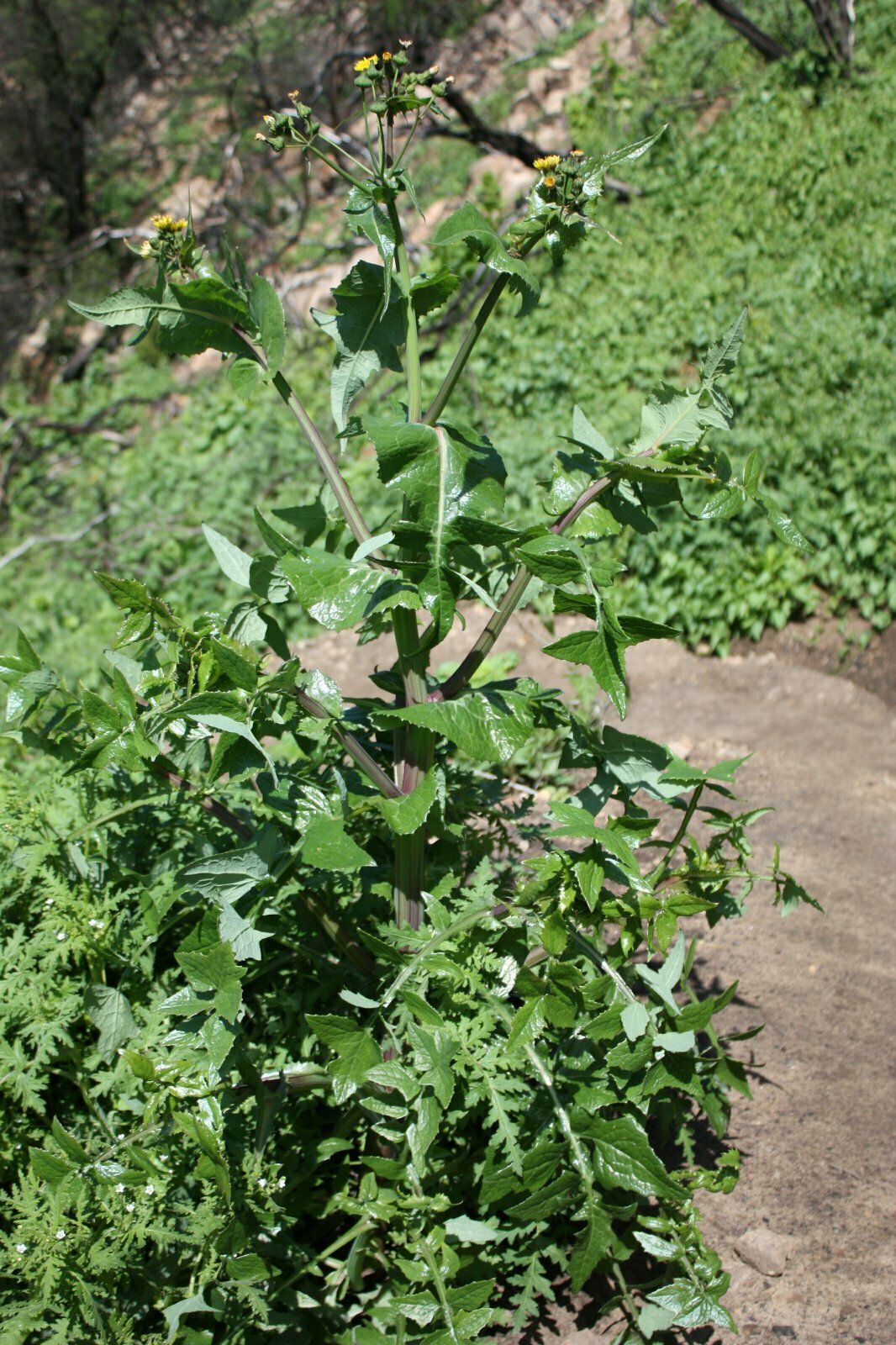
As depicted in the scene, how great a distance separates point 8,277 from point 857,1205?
34.8 feet

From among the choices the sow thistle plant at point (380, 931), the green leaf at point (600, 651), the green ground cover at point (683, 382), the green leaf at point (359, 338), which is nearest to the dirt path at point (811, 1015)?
the sow thistle plant at point (380, 931)

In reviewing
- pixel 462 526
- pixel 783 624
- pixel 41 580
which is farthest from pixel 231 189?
pixel 462 526

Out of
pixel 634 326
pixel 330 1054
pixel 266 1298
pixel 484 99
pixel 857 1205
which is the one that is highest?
pixel 484 99

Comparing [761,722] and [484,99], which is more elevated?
[484,99]

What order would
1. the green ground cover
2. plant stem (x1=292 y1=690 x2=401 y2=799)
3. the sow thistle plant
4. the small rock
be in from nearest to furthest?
Result: 1. the sow thistle plant
2. plant stem (x1=292 y1=690 x2=401 y2=799)
3. the small rock
4. the green ground cover

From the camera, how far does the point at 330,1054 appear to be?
178 centimetres

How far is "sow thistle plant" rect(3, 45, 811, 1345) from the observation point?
57.9 inches

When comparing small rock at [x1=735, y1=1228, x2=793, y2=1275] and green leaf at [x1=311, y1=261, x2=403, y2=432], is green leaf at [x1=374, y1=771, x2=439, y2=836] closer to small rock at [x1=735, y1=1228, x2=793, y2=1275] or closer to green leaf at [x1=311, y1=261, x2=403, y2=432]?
green leaf at [x1=311, y1=261, x2=403, y2=432]

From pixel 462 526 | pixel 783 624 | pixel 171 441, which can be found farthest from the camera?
pixel 171 441

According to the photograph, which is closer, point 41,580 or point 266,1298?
point 266,1298

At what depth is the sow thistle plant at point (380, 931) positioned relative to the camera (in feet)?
4.83

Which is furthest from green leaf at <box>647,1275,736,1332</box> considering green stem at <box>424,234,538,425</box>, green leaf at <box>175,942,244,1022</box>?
green stem at <box>424,234,538,425</box>

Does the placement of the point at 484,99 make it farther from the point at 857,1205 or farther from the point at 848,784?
the point at 857,1205

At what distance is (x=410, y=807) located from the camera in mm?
1528
